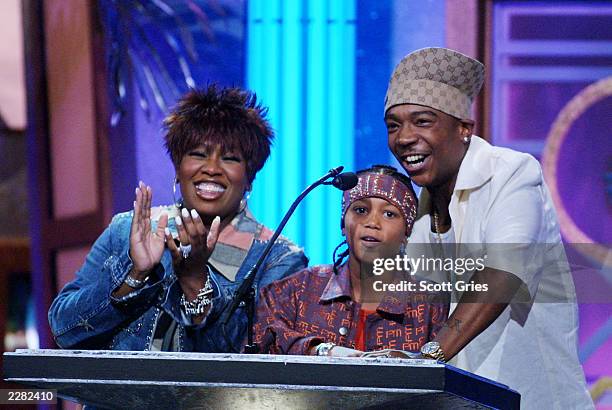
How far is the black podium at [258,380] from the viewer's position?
6.17 ft

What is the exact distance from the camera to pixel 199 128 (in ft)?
10.1

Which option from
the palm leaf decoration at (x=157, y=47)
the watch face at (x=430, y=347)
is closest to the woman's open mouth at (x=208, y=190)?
the watch face at (x=430, y=347)

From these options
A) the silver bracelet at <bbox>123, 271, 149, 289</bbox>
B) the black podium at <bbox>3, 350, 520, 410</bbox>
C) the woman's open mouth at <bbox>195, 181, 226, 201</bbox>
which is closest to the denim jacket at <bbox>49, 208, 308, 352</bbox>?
the silver bracelet at <bbox>123, 271, 149, 289</bbox>

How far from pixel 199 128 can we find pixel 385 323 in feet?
2.58

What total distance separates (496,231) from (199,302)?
2.60 feet

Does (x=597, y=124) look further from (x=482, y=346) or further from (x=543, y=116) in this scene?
(x=482, y=346)

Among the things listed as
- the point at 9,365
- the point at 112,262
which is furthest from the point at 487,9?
the point at 9,365

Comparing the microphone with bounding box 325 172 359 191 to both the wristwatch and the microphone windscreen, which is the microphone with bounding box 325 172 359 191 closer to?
the microphone windscreen

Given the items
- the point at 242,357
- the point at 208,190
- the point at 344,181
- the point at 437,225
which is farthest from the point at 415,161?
the point at 242,357

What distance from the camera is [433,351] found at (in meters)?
2.50

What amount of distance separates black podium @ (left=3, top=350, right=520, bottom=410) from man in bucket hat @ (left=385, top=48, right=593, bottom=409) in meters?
0.79

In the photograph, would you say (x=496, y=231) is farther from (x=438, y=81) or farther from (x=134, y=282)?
(x=134, y=282)

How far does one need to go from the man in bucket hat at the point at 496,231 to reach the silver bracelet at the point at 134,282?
767 millimetres

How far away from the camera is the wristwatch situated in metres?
2.50
